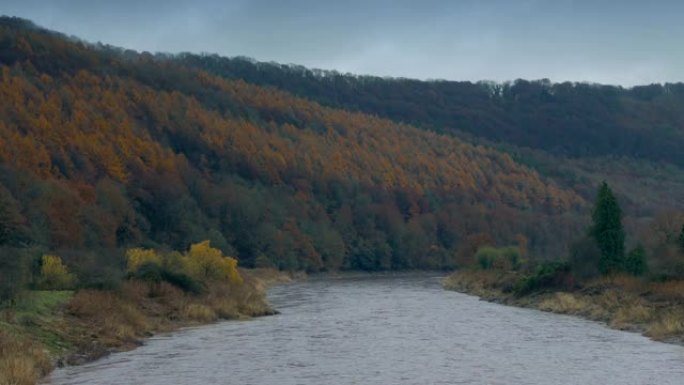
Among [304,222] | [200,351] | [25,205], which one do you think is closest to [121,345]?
[200,351]

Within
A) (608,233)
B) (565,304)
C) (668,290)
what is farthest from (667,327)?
(608,233)

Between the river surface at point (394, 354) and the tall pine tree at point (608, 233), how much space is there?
314 inches

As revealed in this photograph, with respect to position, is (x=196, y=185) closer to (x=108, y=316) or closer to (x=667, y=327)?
(x=108, y=316)

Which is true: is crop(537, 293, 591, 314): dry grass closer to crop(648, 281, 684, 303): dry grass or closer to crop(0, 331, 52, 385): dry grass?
crop(648, 281, 684, 303): dry grass

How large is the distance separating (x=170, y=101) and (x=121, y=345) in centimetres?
14356

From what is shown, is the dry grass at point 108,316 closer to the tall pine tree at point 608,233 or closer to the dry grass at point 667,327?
the dry grass at point 667,327

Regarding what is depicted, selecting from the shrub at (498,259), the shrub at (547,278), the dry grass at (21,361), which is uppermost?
the dry grass at (21,361)

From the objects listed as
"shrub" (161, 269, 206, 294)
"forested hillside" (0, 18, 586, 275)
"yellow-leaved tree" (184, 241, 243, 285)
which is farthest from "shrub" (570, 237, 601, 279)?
"forested hillside" (0, 18, 586, 275)

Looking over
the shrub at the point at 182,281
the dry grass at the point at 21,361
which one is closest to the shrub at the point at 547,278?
the shrub at the point at 182,281

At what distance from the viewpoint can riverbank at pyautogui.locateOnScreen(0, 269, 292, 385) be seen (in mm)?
34750

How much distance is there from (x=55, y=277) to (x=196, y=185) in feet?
273

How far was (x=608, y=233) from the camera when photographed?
6719 centimetres

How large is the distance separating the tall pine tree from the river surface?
7974 millimetres

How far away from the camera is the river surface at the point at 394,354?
34219mm
